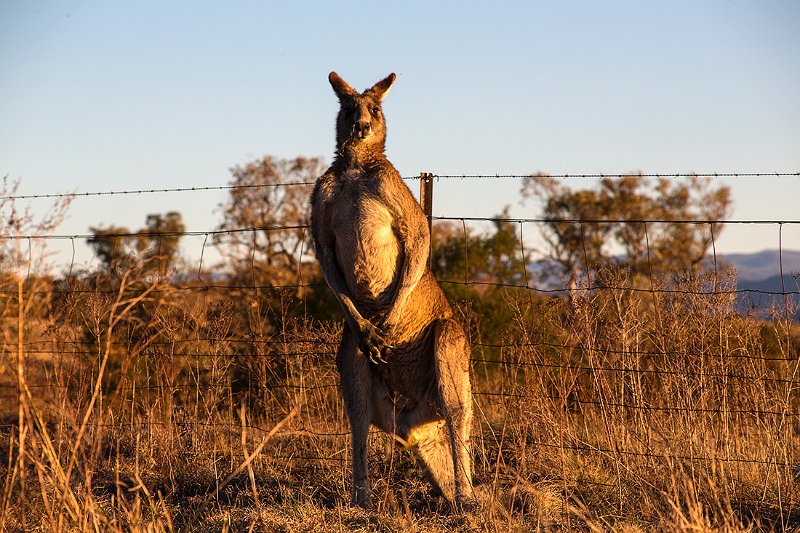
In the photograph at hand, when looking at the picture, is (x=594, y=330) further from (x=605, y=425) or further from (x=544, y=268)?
(x=544, y=268)

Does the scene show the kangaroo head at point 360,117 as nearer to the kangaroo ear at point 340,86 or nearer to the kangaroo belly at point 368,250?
the kangaroo ear at point 340,86

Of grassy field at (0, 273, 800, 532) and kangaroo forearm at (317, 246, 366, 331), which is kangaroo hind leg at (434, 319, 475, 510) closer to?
grassy field at (0, 273, 800, 532)

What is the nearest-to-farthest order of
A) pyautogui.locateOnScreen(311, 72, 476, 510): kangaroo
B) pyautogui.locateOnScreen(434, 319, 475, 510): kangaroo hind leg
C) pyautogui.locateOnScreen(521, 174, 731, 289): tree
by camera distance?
pyautogui.locateOnScreen(434, 319, 475, 510): kangaroo hind leg → pyautogui.locateOnScreen(311, 72, 476, 510): kangaroo → pyautogui.locateOnScreen(521, 174, 731, 289): tree

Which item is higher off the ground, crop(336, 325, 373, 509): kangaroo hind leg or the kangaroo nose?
the kangaroo nose

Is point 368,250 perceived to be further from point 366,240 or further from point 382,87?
point 382,87

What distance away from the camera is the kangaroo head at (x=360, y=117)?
248 inches

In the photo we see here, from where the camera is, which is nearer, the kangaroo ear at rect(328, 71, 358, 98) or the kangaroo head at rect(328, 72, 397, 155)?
the kangaroo head at rect(328, 72, 397, 155)

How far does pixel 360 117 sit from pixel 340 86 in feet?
1.45

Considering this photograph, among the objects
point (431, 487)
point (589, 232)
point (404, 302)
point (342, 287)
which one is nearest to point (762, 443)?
point (431, 487)

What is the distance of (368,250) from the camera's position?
243 inches

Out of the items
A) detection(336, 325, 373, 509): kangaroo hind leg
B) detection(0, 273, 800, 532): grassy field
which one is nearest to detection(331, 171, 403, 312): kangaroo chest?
detection(336, 325, 373, 509): kangaroo hind leg

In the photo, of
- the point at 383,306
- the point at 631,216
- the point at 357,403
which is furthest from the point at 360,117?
the point at 631,216

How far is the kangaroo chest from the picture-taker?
6.13 meters

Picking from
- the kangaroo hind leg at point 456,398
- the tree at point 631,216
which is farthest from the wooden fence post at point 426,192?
the tree at point 631,216
